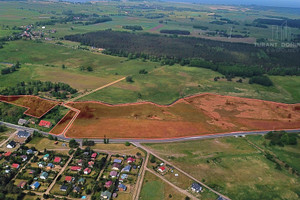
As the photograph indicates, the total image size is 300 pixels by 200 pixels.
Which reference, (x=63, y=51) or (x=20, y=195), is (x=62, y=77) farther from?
(x=20, y=195)

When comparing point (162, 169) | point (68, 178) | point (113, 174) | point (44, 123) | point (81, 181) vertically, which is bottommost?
point (81, 181)

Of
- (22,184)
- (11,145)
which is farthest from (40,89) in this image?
(22,184)

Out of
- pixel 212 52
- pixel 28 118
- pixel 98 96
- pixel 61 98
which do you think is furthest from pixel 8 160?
pixel 212 52

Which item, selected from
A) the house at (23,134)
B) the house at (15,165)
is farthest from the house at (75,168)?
the house at (23,134)

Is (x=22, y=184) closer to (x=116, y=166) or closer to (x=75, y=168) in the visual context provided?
(x=75, y=168)

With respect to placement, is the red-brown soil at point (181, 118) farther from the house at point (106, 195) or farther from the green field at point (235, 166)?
the house at point (106, 195)

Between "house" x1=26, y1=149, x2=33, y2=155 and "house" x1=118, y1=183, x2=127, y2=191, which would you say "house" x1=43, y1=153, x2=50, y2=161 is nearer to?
"house" x1=26, y1=149, x2=33, y2=155

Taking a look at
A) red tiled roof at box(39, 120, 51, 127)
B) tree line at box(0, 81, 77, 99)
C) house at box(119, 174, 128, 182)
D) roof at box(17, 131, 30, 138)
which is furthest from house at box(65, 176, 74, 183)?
tree line at box(0, 81, 77, 99)
